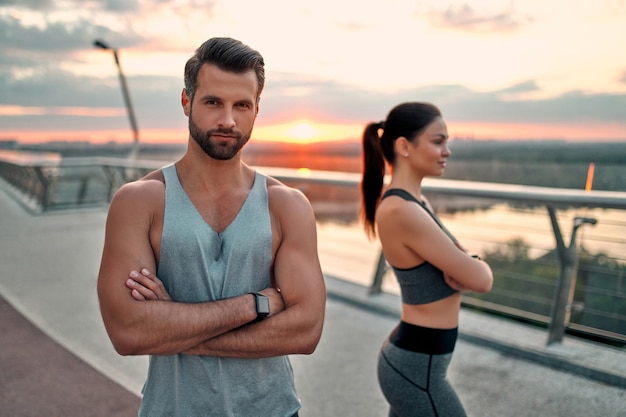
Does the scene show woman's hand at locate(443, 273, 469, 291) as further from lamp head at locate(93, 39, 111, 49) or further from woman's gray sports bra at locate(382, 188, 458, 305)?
lamp head at locate(93, 39, 111, 49)

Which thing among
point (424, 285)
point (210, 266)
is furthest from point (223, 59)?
point (424, 285)

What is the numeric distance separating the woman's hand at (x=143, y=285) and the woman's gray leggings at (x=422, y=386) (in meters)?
1.01

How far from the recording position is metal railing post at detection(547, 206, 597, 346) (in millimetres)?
3663

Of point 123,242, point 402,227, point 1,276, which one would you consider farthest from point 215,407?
point 1,276

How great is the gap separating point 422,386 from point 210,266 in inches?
38.3

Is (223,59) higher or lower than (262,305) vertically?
higher

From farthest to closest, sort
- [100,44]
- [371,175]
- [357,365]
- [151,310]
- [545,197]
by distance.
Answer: [100,44] → [357,365] → [545,197] → [371,175] → [151,310]

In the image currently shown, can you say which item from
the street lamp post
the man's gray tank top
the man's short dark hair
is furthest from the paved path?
the street lamp post

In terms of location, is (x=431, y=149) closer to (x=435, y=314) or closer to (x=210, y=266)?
(x=435, y=314)

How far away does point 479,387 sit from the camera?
10.9 feet

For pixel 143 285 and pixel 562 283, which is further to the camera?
pixel 562 283

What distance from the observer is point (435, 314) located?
2.11 metres

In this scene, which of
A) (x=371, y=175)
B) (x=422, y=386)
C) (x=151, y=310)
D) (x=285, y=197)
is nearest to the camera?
(x=151, y=310)

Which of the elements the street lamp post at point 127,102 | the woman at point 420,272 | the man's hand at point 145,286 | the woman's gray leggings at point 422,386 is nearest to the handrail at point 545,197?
the woman at point 420,272
